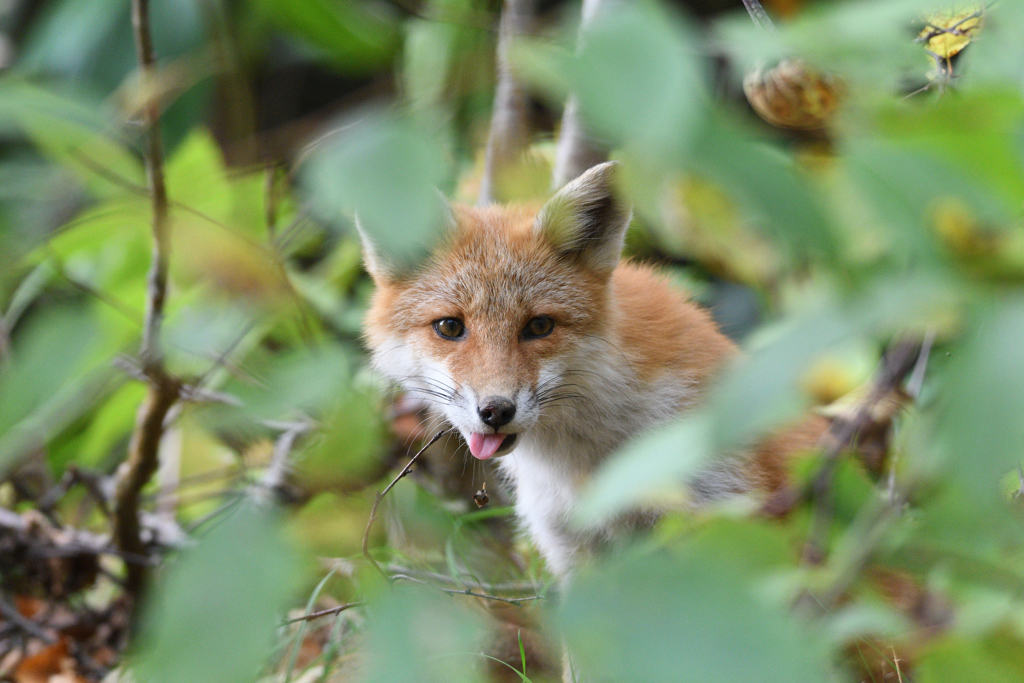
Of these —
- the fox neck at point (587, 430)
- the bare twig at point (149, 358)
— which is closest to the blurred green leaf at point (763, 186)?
the bare twig at point (149, 358)

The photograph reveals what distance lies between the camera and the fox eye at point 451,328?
2602mm

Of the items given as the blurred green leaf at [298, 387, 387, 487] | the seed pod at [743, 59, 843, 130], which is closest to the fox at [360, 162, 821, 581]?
the seed pod at [743, 59, 843, 130]

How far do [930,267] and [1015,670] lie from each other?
0.44 m

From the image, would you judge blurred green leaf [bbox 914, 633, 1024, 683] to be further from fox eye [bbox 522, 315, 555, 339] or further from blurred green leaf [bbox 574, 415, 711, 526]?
fox eye [bbox 522, 315, 555, 339]

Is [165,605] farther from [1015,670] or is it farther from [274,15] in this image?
[1015,670]

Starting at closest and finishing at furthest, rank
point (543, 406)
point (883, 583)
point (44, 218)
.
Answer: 1. point (44, 218)
2. point (883, 583)
3. point (543, 406)

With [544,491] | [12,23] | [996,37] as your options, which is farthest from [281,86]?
[996,37]

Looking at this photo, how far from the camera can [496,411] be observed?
2258mm

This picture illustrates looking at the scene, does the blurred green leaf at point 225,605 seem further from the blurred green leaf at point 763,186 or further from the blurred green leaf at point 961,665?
the blurred green leaf at point 961,665

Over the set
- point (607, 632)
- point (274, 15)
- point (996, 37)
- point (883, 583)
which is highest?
point (996, 37)

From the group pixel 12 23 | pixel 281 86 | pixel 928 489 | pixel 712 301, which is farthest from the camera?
pixel 281 86

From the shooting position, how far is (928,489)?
0.91m

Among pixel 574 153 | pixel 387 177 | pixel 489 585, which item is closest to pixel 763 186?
pixel 387 177

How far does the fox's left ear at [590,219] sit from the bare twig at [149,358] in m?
1.09
